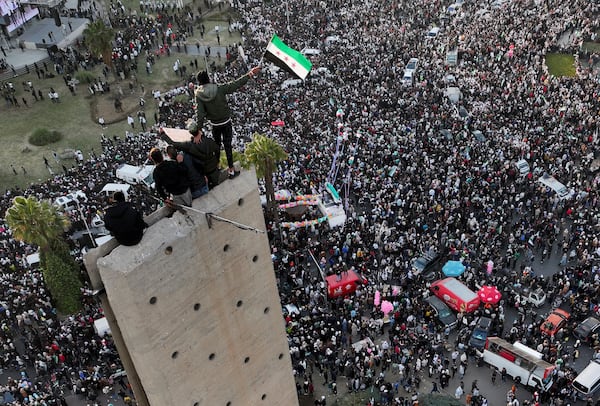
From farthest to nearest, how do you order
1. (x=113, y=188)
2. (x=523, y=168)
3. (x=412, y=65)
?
(x=412, y=65)
(x=113, y=188)
(x=523, y=168)

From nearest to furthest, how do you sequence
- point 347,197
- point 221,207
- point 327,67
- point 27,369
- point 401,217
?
point 221,207 < point 27,369 < point 401,217 < point 347,197 < point 327,67

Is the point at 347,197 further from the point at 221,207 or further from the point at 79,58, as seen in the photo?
the point at 79,58

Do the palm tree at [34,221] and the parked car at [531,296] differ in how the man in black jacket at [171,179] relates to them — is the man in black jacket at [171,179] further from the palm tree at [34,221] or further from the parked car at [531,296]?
the parked car at [531,296]

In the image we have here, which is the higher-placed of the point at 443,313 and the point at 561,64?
the point at 561,64

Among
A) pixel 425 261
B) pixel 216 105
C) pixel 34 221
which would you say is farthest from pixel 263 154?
pixel 216 105

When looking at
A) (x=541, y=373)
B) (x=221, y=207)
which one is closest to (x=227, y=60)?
(x=541, y=373)

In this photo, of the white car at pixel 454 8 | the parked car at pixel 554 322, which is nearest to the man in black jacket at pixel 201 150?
the parked car at pixel 554 322

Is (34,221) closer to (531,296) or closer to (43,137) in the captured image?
(43,137)
